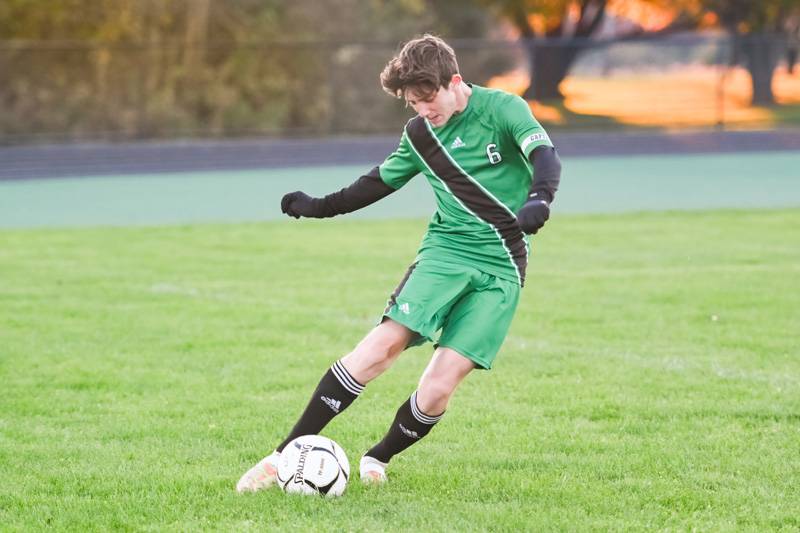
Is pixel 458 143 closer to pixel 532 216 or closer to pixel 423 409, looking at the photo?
pixel 532 216

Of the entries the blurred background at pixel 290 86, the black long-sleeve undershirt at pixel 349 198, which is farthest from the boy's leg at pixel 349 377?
the blurred background at pixel 290 86

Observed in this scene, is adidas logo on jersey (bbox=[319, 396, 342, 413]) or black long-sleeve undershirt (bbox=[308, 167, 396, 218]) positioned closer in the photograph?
adidas logo on jersey (bbox=[319, 396, 342, 413])

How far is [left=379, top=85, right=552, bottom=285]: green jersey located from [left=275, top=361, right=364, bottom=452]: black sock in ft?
1.93

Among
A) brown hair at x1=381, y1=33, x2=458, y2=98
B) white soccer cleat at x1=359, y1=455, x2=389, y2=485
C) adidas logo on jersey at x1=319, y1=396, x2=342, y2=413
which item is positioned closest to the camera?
brown hair at x1=381, y1=33, x2=458, y2=98

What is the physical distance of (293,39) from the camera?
86.4 feet

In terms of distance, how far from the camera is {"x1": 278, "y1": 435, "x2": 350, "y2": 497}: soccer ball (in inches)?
180

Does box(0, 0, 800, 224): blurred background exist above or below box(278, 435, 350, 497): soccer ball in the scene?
below

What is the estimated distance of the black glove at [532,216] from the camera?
4164mm

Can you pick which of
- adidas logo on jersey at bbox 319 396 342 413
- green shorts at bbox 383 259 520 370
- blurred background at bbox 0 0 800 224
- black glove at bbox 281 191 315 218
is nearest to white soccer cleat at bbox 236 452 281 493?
adidas logo on jersey at bbox 319 396 342 413

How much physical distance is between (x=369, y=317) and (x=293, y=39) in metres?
18.7

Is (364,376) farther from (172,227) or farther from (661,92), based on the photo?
(661,92)

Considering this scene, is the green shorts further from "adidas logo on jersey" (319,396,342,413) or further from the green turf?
the green turf

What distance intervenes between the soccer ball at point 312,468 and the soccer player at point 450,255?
0.24 ft

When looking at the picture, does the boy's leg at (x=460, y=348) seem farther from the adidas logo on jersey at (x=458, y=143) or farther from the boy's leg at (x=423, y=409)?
the adidas logo on jersey at (x=458, y=143)
